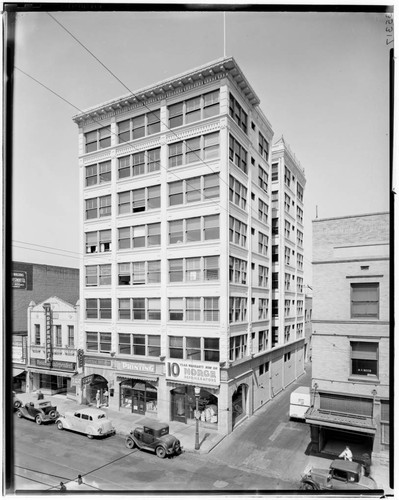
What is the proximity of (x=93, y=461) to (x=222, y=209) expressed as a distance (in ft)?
39.8

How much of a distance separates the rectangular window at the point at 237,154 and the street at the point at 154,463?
1373 centimetres

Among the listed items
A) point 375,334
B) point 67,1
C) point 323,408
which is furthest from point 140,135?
point 323,408

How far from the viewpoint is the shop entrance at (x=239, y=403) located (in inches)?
688

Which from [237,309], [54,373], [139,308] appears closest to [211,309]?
[237,309]

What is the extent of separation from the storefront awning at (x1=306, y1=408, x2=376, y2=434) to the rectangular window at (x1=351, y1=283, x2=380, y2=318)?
12.8 feet

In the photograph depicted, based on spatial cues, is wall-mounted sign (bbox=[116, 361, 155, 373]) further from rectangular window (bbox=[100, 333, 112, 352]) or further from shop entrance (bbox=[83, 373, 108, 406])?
shop entrance (bbox=[83, 373, 108, 406])

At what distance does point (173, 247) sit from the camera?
17.6m

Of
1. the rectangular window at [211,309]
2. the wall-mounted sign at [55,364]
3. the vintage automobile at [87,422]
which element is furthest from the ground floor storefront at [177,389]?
the vintage automobile at [87,422]

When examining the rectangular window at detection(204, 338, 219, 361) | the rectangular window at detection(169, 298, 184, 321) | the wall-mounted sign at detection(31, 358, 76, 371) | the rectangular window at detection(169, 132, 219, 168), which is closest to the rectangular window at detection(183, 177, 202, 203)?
the rectangular window at detection(169, 132, 219, 168)

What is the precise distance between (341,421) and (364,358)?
8.37 ft

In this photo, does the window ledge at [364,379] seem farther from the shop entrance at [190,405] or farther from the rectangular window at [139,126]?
the rectangular window at [139,126]

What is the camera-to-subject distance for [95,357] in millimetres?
18984

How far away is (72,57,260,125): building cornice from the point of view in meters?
15.7

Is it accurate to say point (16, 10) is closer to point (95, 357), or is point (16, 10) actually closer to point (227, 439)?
point (95, 357)
